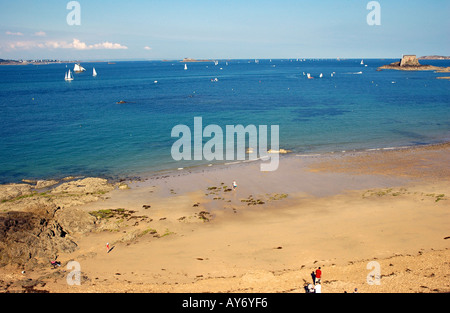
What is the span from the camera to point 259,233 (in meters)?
24.2

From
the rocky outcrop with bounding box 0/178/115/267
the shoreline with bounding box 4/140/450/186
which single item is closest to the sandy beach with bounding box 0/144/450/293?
the rocky outcrop with bounding box 0/178/115/267

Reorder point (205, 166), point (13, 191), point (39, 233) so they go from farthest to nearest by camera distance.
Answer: point (205, 166) → point (13, 191) → point (39, 233)

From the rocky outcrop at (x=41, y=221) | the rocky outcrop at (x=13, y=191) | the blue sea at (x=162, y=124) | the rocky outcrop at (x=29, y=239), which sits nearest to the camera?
the rocky outcrop at (x=29, y=239)

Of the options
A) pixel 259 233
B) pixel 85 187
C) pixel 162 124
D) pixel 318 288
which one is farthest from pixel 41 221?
pixel 162 124

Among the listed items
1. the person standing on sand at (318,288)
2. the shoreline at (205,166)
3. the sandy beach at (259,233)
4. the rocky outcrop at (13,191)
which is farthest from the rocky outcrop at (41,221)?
the person standing on sand at (318,288)

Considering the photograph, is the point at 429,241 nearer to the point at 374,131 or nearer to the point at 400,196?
the point at 400,196

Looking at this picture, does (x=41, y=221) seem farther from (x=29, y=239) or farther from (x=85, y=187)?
(x=85, y=187)

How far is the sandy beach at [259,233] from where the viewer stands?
1834cm

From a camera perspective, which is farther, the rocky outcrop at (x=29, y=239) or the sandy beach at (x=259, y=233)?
the rocky outcrop at (x=29, y=239)

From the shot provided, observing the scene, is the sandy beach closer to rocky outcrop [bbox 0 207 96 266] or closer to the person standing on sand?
rocky outcrop [bbox 0 207 96 266]

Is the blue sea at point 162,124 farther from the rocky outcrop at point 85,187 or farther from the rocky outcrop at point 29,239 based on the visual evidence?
the rocky outcrop at point 29,239

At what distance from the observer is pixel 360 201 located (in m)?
29.3

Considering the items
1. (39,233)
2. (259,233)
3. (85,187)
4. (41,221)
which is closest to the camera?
(39,233)
